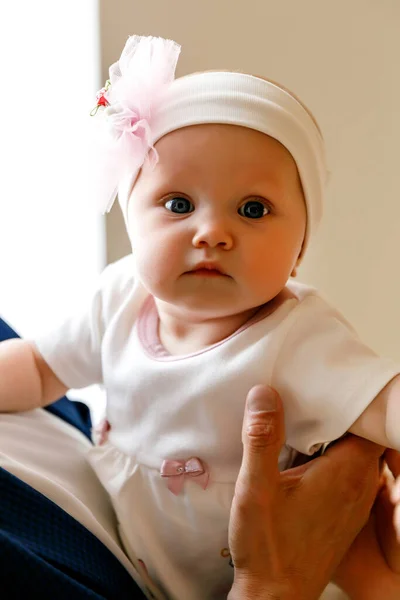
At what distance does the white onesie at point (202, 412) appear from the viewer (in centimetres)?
62

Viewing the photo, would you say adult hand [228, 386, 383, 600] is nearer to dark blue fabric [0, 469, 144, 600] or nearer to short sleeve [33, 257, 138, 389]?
dark blue fabric [0, 469, 144, 600]

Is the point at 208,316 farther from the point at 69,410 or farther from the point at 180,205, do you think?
the point at 69,410

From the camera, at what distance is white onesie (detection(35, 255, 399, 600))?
0.62 m

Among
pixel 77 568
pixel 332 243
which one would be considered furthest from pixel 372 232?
pixel 77 568

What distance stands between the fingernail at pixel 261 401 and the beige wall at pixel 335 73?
603mm

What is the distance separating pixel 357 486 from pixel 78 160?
47 cm

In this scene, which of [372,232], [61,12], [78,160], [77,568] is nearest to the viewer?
[77,568]

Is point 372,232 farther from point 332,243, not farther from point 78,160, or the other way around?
point 78,160

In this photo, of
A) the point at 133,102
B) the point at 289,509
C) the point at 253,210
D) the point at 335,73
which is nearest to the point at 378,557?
the point at 289,509

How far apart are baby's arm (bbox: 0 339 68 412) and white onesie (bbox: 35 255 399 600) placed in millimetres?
88

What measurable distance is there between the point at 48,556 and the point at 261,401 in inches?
9.6

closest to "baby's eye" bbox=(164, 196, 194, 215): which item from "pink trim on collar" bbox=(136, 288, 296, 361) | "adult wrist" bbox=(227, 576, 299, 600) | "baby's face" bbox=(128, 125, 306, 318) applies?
"baby's face" bbox=(128, 125, 306, 318)

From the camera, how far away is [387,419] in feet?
1.93

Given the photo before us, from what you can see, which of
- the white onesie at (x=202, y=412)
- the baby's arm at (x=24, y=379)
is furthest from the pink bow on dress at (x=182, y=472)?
the baby's arm at (x=24, y=379)
